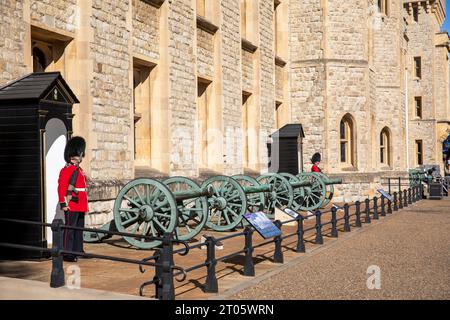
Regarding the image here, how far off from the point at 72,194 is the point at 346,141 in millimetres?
17378

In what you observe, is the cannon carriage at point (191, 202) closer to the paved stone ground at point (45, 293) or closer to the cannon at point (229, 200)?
the cannon at point (229, 200)

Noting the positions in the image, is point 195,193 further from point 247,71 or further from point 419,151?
point 419,151

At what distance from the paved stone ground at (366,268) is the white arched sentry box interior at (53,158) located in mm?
3830

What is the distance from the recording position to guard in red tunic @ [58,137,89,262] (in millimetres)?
8758

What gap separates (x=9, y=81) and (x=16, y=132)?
987 mm

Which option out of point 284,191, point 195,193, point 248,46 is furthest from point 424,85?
point 195,193

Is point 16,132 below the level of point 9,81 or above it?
below

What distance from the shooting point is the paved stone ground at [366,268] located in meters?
7.17

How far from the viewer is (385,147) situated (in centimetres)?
3130

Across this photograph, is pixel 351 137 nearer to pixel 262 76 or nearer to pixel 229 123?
pixel 262 76

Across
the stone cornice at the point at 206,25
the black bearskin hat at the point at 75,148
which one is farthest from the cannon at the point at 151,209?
the stone cornice at the point at 206,25

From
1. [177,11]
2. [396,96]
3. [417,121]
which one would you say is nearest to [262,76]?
[177,11]
